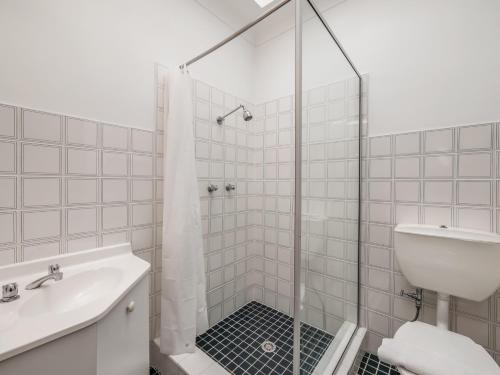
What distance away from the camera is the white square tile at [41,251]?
0.90m

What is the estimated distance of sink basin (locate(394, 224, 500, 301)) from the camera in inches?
37.7

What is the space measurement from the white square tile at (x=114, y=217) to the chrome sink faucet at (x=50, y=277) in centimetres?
27

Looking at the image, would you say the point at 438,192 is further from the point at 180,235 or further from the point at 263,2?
the point at 263,2

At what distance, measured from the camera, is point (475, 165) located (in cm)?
109

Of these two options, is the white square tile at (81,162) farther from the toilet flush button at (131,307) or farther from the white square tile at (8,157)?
the toilet flush button at (131,307)

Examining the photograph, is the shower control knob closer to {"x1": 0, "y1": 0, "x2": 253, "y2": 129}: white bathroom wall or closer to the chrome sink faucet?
{"x1": 0, "y1": 0, "x2": 253, "y2": 129}: white bathroom wall

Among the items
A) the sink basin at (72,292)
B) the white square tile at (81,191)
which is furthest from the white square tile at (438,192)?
the white square tile at (81,191)

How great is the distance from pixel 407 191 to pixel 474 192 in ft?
0.88

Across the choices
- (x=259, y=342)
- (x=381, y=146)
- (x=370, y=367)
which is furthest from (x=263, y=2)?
(x=370, y=367)

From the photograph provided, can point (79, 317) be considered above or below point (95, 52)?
below

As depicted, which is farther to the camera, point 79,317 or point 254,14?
point 254,14

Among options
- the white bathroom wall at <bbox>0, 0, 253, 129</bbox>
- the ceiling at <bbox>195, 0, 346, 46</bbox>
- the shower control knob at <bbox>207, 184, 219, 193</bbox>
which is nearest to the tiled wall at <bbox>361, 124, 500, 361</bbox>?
the shower control knob at <bbox>207, 184, 219, 193</bbox>

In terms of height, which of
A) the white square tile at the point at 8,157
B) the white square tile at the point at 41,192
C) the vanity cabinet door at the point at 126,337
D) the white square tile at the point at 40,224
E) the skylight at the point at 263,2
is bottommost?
the vanity cabinet door at the point at 126,337

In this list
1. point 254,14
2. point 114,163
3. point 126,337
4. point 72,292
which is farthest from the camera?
point 254,14
